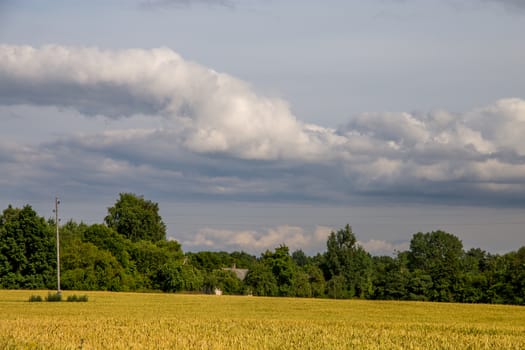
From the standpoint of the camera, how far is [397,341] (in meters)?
24.5

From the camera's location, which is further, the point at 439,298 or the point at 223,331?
the point at 439,298

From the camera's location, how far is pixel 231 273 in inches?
4798

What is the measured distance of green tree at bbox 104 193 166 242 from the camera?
150 m

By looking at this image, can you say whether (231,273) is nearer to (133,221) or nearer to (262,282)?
(262,282)

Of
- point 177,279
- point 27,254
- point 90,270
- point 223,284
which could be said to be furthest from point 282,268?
point 27,254

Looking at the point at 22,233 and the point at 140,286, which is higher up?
the point at 22,233

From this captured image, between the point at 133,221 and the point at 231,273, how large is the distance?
36.4 metres

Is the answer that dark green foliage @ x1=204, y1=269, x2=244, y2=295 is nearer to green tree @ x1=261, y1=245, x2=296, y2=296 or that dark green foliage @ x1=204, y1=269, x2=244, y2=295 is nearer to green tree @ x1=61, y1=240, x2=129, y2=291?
green tree @ x1=261, y1=245, x2=296, y2=296

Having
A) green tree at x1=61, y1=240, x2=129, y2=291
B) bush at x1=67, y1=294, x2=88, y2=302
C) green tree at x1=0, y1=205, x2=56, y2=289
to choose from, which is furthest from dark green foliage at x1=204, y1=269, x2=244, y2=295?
bush at x1=67, y1=294, x2=88, y2=302

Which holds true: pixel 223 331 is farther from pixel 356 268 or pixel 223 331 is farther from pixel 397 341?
pixel 356 268

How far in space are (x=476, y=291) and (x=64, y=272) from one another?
54.7 m

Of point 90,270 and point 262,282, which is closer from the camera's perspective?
point 90,270

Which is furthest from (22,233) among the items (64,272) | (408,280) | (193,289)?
(408,280)

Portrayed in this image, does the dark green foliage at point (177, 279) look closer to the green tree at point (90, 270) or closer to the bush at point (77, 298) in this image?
the green tree at point (90, 270)
